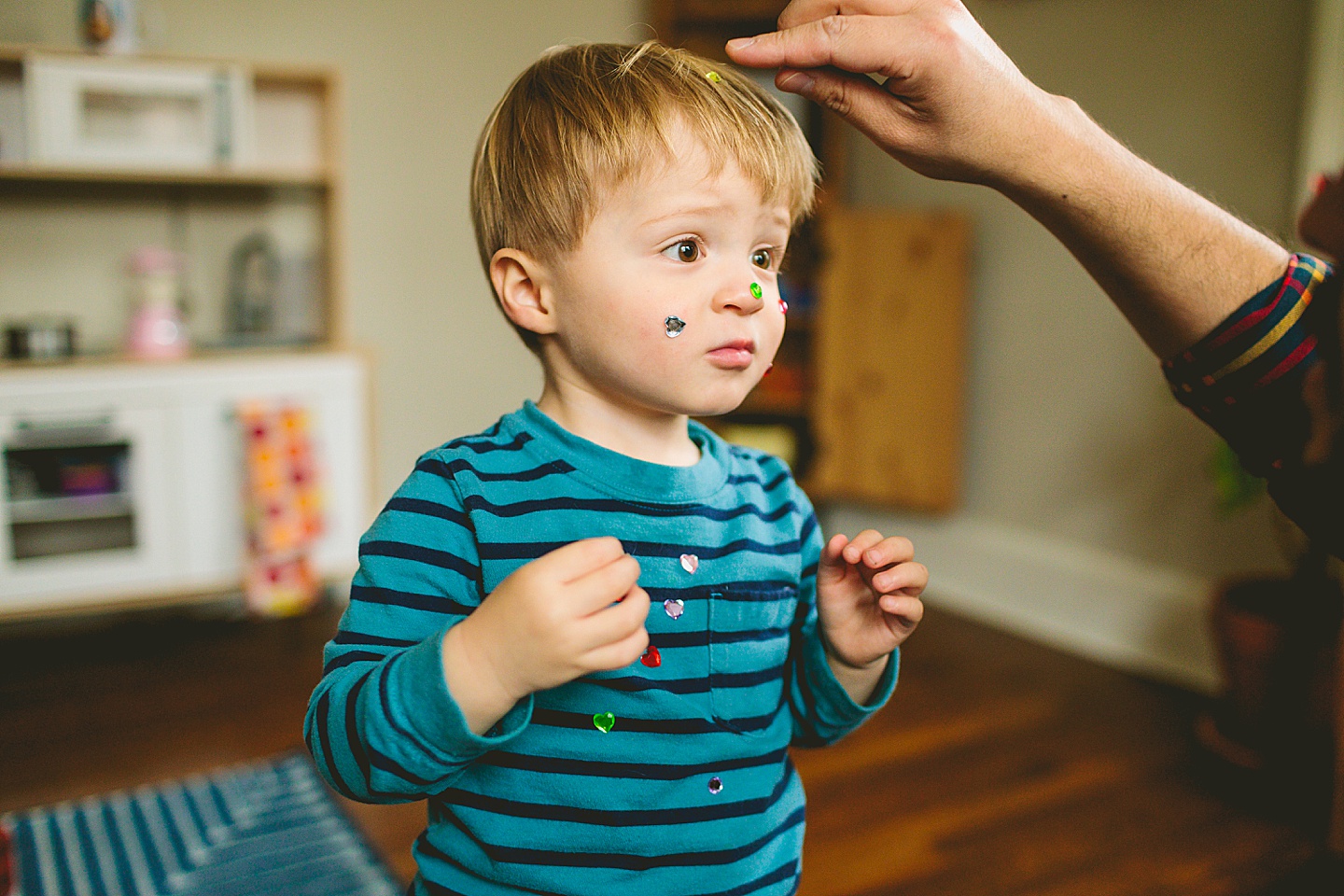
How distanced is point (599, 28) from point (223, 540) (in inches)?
85.4

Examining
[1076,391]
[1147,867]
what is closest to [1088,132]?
[1147,867]

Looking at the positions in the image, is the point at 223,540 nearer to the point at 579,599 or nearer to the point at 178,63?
the point at 178,63

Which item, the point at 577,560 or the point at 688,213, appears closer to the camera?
the point at 577,560

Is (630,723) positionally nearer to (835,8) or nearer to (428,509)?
(428,509)

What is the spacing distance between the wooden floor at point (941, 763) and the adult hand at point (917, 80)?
52.4 inches

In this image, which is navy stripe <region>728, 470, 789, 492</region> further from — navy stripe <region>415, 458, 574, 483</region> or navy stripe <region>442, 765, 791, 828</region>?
navy stripe <region>442, 765, 791, 828</region>

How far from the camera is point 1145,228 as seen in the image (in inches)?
35.5

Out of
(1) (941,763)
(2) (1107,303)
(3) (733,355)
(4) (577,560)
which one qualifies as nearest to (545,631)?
(4) (577,560)

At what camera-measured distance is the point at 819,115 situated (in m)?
3.42

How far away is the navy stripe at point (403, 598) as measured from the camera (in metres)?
0.75

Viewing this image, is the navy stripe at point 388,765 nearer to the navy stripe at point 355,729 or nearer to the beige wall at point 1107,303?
the navy stripe at point 355,729

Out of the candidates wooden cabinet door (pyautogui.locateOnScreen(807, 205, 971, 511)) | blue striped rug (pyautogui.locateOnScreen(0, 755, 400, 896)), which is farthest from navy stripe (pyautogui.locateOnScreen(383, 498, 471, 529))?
wooden cabinet door (pyautogui.locateOnScreen(807, 205, 971, 511))

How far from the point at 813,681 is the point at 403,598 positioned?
1.18 ft

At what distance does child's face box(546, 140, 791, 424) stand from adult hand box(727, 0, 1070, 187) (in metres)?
0.11
